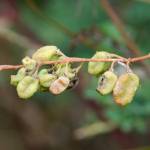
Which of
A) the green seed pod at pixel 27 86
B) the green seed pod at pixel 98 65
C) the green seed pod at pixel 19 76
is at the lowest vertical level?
the green seed pod at pixel 27 86

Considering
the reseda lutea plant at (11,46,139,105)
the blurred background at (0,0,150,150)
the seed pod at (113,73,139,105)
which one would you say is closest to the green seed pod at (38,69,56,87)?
the reseda lutea plant at (11,46,139,105)

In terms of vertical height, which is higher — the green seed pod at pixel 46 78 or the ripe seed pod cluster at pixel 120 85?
the green seed pod at pixel 46 78

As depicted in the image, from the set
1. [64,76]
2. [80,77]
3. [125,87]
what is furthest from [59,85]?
[80,77]

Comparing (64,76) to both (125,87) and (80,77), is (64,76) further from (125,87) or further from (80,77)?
(80,77)

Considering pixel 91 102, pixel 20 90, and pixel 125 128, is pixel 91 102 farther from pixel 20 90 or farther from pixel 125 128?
pixel 20 90

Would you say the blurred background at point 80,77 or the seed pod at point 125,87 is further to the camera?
the blurred background at point 80,77

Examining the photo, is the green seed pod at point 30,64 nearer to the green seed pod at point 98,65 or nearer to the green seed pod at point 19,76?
the green seed pod at point 19,76

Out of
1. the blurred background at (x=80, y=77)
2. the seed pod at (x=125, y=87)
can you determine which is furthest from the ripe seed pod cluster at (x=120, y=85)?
the blurred background at (x=80, y=77)

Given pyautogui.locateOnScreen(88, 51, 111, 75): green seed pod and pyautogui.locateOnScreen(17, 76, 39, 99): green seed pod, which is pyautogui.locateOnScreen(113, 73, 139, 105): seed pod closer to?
pyautogui.locateOnScreen(88, 51, 111, 75): green seed pod
